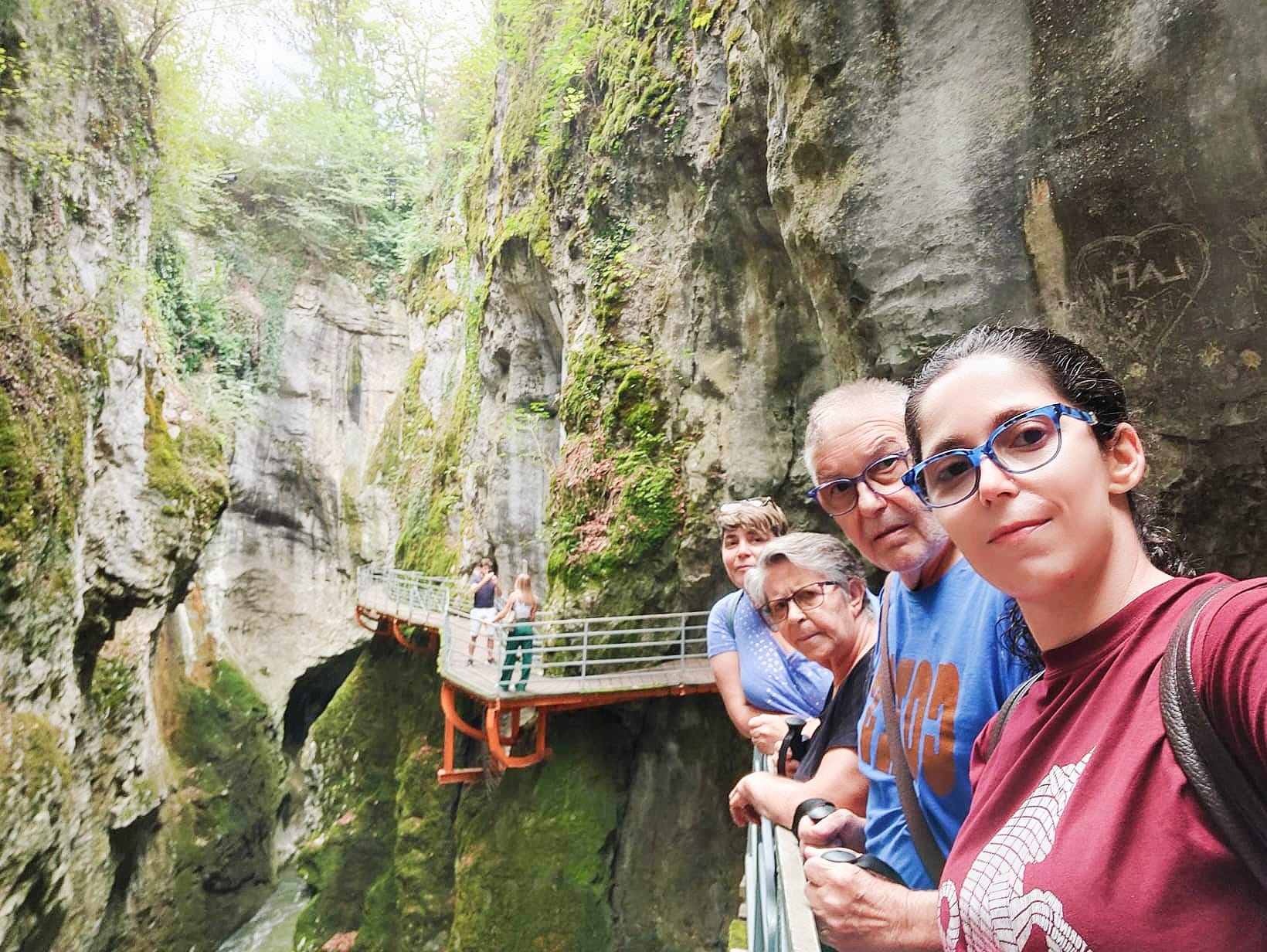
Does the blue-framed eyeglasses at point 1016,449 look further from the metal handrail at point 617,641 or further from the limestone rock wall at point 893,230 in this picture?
the metal handrail at point 617,641

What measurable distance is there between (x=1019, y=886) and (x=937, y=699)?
53 cm

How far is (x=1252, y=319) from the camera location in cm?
271

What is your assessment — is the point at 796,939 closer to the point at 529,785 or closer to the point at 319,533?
the point at 529,785

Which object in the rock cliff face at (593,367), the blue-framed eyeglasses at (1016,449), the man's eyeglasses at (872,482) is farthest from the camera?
the rock cliff face at (593,367)

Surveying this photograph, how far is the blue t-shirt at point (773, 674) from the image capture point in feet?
8.36

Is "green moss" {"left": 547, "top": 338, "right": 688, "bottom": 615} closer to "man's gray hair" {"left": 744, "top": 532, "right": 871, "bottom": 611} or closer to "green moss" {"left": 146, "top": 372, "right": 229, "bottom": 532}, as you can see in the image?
"man's gray hair" {"left": 744, "top": 532, "right": 871, "bottom": 611}

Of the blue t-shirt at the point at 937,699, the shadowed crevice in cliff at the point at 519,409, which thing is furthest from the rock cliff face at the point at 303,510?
the blue t-shirt at the point at 937,699

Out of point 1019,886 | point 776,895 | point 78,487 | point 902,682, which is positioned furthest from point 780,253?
point 78,487

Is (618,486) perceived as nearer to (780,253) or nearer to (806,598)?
(780,253)

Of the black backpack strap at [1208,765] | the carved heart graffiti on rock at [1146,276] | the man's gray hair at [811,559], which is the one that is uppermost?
the carved heart graffiti on rock at [1146,276]

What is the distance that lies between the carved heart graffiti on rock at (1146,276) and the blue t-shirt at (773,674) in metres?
2.21

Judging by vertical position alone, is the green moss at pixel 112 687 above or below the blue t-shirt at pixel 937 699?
below

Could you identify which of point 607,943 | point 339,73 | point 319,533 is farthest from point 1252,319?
point 339,73

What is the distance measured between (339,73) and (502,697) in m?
22.3
